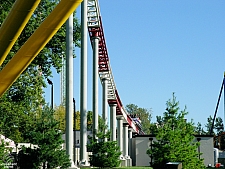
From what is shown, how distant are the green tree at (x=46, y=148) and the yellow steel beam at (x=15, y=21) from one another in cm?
1633

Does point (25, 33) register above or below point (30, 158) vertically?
above

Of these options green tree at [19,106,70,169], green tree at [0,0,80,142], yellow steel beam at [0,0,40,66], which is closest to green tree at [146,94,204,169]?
green tree at [19,106,70,169]

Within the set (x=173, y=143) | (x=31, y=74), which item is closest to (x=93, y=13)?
(x=31, y=74)

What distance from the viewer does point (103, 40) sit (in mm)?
43188


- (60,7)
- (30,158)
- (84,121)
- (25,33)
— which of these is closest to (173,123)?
(84,121)

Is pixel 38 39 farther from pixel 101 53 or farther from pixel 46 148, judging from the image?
pixel 101 53

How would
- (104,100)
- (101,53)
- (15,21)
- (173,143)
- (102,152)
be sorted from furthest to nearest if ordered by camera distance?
(101,53)
(104,100)
(102,152)
(173,143)
(15,21)

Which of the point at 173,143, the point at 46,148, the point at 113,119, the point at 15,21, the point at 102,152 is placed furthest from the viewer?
the point at 113,119

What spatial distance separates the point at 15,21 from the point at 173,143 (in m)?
21.3

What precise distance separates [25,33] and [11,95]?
15.4 ft


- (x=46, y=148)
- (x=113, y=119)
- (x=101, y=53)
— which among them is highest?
(x=101, y=53)

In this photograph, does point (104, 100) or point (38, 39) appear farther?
point (104, 100)

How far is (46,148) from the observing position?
2506cm

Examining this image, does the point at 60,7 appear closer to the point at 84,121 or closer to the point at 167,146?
the point at 167,146
